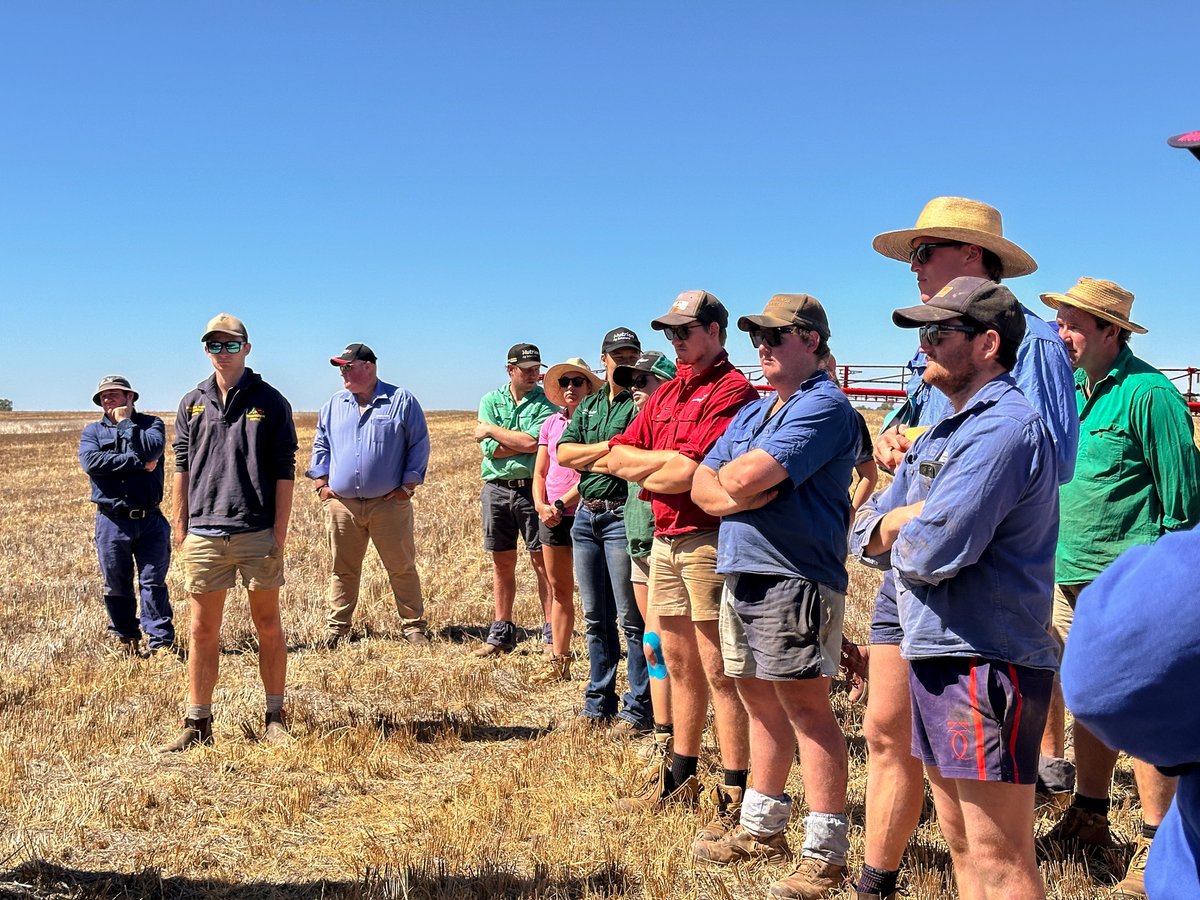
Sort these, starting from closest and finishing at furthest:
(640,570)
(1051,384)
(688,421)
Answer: (1051,384), (688,421), (640,570)

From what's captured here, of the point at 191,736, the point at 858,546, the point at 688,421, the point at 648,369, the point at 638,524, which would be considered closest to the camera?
the point at 858,546

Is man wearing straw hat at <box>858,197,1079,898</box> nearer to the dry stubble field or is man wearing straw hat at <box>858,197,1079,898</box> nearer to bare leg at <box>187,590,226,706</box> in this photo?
the dry stubble field

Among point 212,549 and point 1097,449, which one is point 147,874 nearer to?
point 212,549

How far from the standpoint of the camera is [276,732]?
570 centimetres

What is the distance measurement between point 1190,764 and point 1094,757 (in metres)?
3.17

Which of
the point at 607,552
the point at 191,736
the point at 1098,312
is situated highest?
the point at 1098,312

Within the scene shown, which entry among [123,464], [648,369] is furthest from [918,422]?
[123,464]

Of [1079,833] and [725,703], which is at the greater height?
[725,703]

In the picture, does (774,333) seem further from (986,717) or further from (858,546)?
(986,717)

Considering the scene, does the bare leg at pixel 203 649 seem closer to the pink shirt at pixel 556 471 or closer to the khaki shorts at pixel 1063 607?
the pink shirt at pixel 556 471

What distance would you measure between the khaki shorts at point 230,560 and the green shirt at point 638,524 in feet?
6.45

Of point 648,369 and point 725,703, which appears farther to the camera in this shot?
point 648,369

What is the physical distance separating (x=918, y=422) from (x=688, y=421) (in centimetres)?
116

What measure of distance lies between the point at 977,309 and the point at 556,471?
466 centimetres
